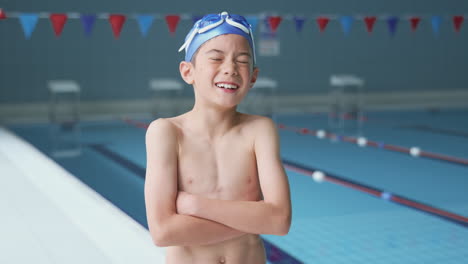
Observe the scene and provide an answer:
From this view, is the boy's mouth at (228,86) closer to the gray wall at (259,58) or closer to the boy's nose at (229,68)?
the boy's nose at (229,68)

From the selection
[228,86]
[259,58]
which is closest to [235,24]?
[228,86]

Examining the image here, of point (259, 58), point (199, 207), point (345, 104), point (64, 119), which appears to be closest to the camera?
point (199, 207)

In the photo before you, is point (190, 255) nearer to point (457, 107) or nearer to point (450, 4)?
point (457, 107)

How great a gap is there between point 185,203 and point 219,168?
0.43 ft

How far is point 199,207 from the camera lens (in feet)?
4.30

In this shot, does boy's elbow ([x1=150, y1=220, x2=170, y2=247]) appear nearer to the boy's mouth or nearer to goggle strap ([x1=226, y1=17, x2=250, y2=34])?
the boy's mouth

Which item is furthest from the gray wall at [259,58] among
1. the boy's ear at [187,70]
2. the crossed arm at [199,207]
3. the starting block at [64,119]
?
the crossed arm at [199,207]

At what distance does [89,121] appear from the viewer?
9.88 meters

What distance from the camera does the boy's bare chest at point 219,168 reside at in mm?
1391

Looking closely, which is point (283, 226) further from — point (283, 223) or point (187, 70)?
point (187, 70)

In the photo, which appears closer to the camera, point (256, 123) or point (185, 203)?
point (185, 203)

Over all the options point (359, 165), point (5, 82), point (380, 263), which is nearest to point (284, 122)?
point (359, 165)

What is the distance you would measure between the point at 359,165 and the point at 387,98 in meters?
6.38

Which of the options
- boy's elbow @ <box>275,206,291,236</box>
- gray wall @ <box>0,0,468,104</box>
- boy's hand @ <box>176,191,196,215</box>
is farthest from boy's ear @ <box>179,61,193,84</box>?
gray wall @ <box>0,0,468,104</box>
